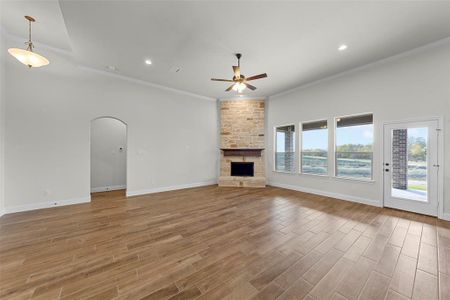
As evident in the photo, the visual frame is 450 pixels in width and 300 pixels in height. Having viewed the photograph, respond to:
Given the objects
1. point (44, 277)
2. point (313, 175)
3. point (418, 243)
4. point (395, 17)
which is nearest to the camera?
point (44, 277)

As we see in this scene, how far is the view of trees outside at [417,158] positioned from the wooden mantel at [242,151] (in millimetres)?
3866

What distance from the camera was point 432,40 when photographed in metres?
3.25

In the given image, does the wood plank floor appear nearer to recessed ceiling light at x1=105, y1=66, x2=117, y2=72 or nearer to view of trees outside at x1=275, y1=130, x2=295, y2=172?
view of trees outside at x1=275, y1=130, x2=295, y2=172

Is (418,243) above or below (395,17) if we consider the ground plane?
below

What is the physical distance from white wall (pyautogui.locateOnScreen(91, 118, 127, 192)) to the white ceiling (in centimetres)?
209

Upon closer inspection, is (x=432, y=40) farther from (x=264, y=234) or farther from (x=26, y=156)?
(x=26, y=156)

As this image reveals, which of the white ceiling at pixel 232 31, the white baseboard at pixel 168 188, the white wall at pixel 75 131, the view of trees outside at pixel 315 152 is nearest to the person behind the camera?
the white ceiling at pixel 232 31

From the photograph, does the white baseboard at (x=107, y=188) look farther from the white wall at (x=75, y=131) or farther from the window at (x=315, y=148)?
the window at (x=315, y=148)

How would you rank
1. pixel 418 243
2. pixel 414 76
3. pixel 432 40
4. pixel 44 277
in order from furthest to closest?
pixel 414 76 < pixel 432 40 < pixel 418 243 < pixel 44 277

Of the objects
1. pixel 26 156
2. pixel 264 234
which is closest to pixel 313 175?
pixel 264 234

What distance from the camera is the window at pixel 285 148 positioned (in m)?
6.07

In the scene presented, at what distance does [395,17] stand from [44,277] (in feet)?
19.1

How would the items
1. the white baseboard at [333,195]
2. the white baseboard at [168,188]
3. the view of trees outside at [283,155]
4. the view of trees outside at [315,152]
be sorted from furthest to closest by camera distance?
the view of trees outside at [283,155] → the view of trees outside at [315,152] → the white baseboard at [168,188] → the white baseboard at [333,195]

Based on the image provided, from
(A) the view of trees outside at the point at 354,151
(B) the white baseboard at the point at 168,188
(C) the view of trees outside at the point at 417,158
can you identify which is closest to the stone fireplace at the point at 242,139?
(B) the white baseboard at the point at 168,188
